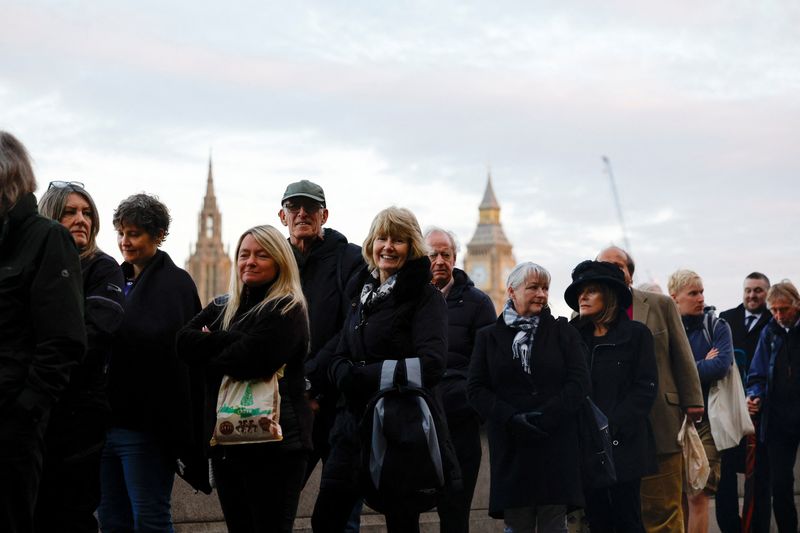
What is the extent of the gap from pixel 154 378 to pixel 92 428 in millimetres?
763

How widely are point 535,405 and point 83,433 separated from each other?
266 centimetres

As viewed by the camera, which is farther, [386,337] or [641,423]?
[641,423]

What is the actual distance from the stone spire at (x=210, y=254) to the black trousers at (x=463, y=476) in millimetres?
154851

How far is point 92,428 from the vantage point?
5.69 m

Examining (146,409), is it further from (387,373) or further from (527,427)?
(527,427)

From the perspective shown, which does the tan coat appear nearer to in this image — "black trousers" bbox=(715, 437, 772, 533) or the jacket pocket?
the jacket pocket

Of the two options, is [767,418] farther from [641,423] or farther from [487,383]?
[487,383]

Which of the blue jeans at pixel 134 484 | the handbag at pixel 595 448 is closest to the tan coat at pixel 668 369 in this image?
the handbag at pixel 595 448

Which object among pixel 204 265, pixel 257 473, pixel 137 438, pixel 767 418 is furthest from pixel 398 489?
pixel 204 265

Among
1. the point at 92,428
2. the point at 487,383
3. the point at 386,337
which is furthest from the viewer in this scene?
the point at 487,383


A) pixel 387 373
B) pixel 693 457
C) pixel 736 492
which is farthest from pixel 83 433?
pixel 736 492

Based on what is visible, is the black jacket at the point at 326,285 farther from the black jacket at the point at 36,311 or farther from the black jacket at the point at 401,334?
the black jacket at the point at 36,311

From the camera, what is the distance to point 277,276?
20.3 ft

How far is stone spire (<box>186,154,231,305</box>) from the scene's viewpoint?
16325 cm
